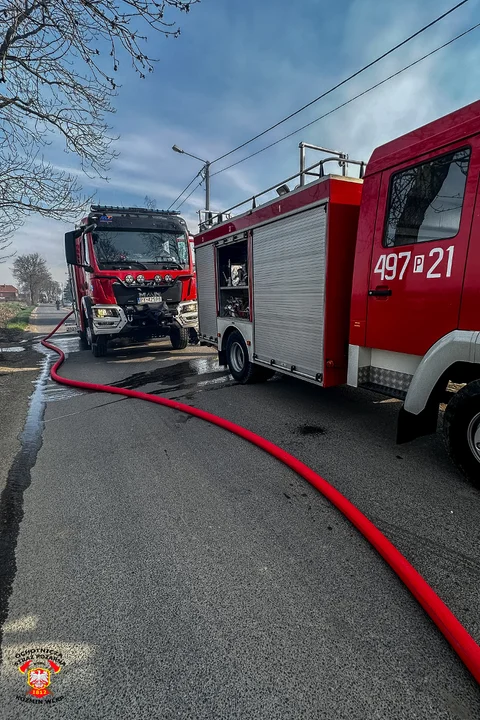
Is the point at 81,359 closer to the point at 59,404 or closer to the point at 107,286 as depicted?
the point at 107,286

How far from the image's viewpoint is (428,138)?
2947 mm

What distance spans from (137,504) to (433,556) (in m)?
2.08

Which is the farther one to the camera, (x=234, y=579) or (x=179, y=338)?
(x=179, y=338)

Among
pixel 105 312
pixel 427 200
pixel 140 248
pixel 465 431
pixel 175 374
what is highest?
pixel 140 248

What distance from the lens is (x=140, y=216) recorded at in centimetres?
886

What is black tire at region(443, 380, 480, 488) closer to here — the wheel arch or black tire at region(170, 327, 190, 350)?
the wheel arch

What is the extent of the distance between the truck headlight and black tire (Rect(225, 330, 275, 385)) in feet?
10.6

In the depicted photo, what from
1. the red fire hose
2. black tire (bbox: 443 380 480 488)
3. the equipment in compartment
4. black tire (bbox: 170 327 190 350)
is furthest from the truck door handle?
black tire (bbox: 170 327 190 350)

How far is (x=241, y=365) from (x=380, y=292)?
3477 mm

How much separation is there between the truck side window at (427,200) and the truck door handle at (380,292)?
392 mm

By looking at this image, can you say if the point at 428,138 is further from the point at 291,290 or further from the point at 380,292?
the point at 291,290

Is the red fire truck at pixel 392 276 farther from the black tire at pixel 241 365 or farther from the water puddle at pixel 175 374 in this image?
the water puddle at pixel 175 374

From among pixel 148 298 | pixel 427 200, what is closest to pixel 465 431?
pixel 427 200

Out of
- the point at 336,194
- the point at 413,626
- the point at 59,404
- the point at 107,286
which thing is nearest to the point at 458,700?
the point at 413,626
